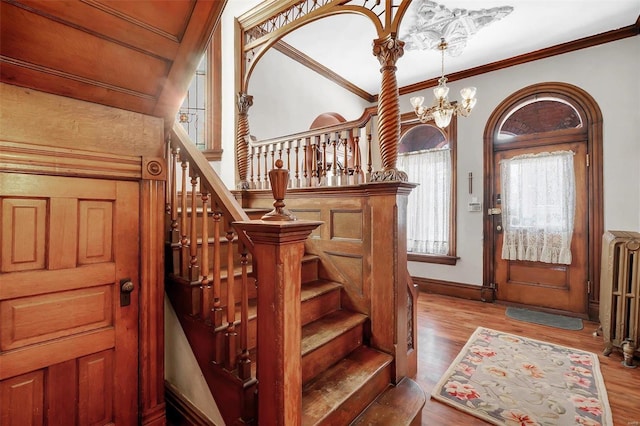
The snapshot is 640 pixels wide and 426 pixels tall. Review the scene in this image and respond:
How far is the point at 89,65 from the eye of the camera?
1.10m

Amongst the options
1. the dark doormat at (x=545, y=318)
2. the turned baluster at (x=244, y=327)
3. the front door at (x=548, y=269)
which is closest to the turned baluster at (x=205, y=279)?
the turned baluster at (x=244, y=327)

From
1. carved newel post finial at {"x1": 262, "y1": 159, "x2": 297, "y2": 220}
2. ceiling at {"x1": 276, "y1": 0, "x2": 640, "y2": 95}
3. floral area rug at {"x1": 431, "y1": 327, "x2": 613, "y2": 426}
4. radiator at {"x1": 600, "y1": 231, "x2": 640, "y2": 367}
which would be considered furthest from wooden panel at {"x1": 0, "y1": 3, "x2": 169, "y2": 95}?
radiator at {"x1": 600, "y1": 231, "x2": 640, "y2": 367}

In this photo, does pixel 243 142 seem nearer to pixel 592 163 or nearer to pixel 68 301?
pixel 68 301

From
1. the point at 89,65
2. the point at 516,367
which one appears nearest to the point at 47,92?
the point at 89,65

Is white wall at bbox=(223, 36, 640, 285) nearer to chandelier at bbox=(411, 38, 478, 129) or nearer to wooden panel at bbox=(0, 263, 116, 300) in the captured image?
chandelier at bbox=(411, 38, 478, 129)

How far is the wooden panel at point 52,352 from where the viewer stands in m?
1.11

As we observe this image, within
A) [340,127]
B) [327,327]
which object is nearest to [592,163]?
[340,127]

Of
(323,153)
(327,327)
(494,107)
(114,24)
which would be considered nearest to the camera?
(114,24)

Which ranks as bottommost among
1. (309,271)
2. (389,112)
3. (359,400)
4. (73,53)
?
(359,400)

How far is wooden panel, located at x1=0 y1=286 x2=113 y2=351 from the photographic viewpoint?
111cm

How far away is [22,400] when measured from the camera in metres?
1.15

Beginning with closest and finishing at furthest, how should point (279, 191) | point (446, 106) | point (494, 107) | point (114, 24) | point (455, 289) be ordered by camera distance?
point (114, 24) → point (279, 191) → point (446, 106) → point (494, 107) → point (455, 289)

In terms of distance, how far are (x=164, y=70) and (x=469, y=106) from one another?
10.2 feet

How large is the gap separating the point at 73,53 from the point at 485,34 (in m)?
4.11
